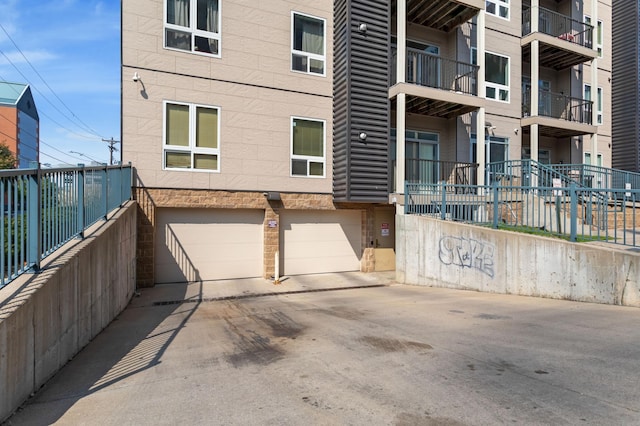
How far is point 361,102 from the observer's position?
10.7 meters

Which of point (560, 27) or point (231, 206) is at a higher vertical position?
point (560, 27)

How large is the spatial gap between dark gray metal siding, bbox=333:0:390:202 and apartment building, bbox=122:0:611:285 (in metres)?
0.04

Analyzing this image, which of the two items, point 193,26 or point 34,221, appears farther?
point 193,26

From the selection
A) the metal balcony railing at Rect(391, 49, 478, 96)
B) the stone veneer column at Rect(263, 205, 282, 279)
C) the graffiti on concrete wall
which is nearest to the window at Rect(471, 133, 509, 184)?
the metal balcony railing at Rect(391, 49, 478, 96)

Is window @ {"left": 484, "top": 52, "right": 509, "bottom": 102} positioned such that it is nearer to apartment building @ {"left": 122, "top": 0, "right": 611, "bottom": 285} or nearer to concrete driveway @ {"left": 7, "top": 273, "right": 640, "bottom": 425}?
apartment building @ {"left": 122, "top": 0, "right": 611, "bottom": 285}

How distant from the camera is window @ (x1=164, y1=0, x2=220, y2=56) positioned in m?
9.70

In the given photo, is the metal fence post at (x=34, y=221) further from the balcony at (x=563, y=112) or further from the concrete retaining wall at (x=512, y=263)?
the balcony at (x=563, y=112)

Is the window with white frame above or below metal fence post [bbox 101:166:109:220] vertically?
above

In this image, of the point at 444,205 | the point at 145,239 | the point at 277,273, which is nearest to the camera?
the point at 145,239

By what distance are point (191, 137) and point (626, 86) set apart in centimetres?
2096

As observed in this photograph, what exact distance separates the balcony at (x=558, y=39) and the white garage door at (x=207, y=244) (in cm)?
1274

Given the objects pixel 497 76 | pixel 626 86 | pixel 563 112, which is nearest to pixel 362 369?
pixel 497 76

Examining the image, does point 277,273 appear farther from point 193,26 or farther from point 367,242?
point 193,26

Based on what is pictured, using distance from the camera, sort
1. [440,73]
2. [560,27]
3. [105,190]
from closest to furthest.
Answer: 1. [105,190]
2. [440,73]
3. [560,27]
